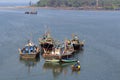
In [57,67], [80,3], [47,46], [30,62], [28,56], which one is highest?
[47,46]

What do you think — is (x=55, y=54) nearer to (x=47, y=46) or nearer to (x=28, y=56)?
(x=28, y=56)

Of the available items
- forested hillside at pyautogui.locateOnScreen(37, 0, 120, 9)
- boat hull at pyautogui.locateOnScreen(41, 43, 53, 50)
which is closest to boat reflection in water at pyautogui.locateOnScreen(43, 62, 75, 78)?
boat hull at pyautogui.locateOnScreen(41, 43, 53, 50)

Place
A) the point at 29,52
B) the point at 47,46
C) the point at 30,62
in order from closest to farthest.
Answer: the point at 30,62 < the point at 29,52 < the point at 47,46

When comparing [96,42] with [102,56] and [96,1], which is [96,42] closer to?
[102,56]

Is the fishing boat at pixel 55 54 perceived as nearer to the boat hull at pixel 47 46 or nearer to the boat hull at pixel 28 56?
the boat hull at pixel 28 56

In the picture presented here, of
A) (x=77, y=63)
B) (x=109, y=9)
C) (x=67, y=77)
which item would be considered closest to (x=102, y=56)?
(x=77, y=63)

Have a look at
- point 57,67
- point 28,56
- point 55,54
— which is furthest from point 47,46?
point 57,67

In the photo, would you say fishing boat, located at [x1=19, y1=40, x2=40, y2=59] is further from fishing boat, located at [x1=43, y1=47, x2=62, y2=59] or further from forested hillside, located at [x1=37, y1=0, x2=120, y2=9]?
forested hillside, located at [x1=37, y1=0, x2=120, y2=9]

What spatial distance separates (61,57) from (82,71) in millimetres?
4520

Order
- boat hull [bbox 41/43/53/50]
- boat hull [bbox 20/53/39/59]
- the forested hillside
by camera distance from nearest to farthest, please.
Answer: boat hull [bbox 20/53/39/59] → boat hull [bbox 41/43/53/50] → the forested hillside

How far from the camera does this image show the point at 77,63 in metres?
45.8

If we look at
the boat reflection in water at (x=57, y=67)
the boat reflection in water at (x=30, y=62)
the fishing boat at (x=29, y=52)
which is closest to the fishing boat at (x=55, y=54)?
the boat reflection in water at (x=57, y=67)

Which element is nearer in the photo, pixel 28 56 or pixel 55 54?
pixel 55 54

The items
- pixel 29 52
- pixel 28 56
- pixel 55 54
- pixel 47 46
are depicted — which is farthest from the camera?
pixel 47 46
